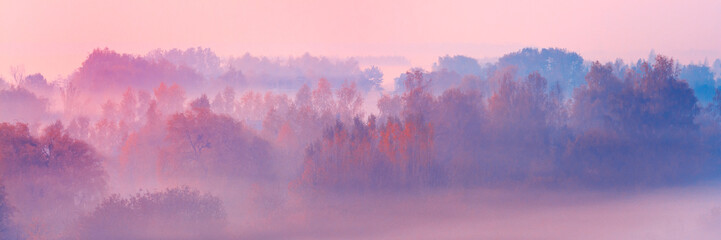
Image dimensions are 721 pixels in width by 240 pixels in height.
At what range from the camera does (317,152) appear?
71125 millimetres

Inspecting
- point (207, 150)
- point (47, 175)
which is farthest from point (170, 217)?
point (47, 175)

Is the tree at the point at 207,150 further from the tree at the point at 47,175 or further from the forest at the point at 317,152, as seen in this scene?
the tree at the point at 47,175

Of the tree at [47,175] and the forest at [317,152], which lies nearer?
the tree at [47,175]

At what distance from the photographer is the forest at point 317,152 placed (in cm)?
4947

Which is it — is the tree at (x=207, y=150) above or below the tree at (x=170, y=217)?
above

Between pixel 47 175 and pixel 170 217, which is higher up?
pixel 47 175

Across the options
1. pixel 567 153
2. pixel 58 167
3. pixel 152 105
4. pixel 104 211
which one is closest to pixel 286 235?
pixel 104 211

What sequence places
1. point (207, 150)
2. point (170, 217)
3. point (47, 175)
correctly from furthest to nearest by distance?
point (207, 150)
point (170, 217)
point (47, 175)

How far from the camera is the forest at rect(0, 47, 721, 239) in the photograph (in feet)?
162

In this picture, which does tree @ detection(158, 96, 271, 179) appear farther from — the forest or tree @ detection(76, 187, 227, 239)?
tree @ detection(76, 187, 227, 239)

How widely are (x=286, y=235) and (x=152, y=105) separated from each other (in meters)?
30.4

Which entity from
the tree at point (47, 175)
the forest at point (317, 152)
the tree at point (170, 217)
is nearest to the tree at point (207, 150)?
the forest at point (317, 152)

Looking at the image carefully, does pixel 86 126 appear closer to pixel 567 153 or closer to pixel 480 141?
pixel 480 141

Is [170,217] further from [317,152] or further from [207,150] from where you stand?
[317,152]
